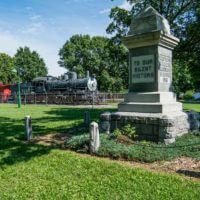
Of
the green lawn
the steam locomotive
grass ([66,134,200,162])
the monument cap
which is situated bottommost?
the green lawn

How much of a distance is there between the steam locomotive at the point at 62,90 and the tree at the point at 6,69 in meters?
29.9

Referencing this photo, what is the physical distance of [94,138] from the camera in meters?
6.58

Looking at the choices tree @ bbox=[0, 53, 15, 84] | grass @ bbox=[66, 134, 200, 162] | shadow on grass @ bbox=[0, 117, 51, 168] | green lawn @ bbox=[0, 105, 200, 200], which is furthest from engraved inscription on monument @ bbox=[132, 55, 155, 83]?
tree @ bbox=[0, 53, 15, 84]

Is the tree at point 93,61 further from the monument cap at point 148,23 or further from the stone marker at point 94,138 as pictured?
the stone marker at point 94,138

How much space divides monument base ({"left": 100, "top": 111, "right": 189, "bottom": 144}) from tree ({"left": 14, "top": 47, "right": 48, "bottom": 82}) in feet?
206

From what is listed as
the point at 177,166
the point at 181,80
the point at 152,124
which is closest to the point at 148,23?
the point at 152,124

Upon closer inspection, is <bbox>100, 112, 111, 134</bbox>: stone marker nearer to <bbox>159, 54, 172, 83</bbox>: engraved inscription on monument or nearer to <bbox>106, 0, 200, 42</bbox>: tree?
<bbox>159, 54, 172, 83</bbox>: engraved inscription on monument

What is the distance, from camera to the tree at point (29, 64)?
68562 millimetres

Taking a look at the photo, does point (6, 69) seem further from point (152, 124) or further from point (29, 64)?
point (152, 124)

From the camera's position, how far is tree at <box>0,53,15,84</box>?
65.0 meters

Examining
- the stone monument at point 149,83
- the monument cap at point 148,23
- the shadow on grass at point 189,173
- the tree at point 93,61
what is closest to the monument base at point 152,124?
the stone monument at point 149,83

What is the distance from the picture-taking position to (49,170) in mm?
5578

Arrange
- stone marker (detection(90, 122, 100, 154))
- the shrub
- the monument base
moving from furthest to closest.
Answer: the shrub < the monument base < stone marker (detection(90, 122, 100, 154))

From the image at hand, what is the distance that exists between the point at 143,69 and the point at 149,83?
0.46 metres
